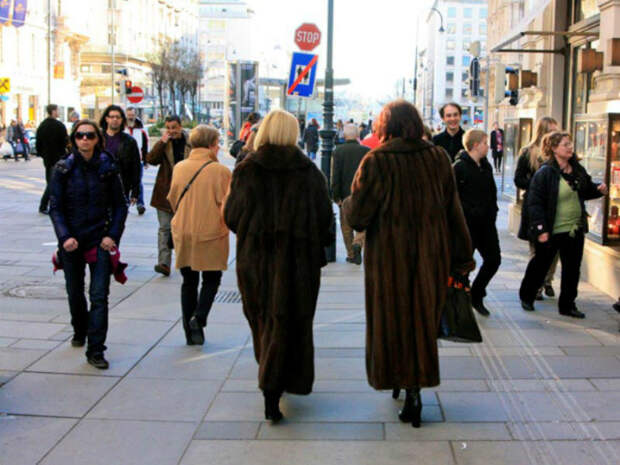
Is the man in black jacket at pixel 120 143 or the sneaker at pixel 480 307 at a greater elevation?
the man in black jacket at pixel 120 143

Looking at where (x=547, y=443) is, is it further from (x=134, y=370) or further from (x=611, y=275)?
(x=611, y=275)

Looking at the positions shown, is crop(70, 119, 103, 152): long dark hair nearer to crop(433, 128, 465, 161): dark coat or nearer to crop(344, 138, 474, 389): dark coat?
crop(344, 138, 474, 389): dark coat

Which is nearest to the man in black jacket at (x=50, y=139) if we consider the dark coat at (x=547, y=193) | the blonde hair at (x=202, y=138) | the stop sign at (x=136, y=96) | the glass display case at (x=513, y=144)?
the glass display case at (x=513, y=144)

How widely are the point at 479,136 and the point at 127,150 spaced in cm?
471

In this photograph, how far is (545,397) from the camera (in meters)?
5.38

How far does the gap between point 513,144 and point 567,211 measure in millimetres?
6679

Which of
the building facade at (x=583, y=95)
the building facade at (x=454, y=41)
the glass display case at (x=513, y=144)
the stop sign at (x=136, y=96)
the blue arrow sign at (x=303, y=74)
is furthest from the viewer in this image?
the building facade at (x=454, y=41)

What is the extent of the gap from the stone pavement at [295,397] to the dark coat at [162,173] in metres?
1.45

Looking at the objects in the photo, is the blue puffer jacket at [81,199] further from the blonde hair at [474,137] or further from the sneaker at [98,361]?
the blonde hair at [474,137]

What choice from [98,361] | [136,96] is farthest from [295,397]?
[136,96]

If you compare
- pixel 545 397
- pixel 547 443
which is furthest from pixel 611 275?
pixel 547 443

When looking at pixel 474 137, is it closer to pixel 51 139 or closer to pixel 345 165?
pixel 345 165

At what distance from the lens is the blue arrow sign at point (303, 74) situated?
1416 centimetres

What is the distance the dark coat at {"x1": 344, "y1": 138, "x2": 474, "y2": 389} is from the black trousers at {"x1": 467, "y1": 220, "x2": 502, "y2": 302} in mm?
2916
